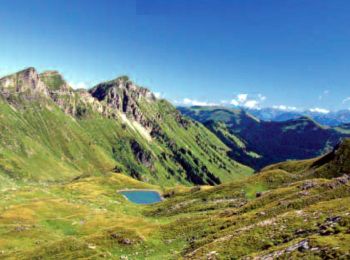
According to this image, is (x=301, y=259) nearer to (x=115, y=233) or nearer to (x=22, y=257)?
(x=115, y=233)

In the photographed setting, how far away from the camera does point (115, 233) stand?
73.6 metres

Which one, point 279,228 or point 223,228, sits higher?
point 279,228

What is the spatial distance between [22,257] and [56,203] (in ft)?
260

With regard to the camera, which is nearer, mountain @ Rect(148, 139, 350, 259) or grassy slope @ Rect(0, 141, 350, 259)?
mountain @ Rect(148, 139, 350, 259)

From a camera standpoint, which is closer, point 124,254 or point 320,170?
point 124,254

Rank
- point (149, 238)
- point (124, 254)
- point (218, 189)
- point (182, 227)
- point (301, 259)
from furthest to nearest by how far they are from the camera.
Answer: point (218, 189) < point (182, 227) < point (149, 238) < point (124, 254) < point (301, 259)

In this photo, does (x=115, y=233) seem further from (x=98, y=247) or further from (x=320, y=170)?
(x=320, y=170)

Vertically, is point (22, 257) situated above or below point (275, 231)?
below

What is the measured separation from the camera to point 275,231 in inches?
1946

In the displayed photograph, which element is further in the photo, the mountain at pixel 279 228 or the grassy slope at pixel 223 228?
the grassy slope at pixel 223 228

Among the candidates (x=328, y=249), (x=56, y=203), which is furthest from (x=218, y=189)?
(x=328, y=249)

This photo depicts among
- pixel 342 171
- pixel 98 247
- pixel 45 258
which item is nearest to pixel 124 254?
pixel 98 247

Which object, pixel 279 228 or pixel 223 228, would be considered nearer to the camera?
pixel 279 228

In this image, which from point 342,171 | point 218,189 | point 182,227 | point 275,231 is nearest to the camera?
point 275,231
